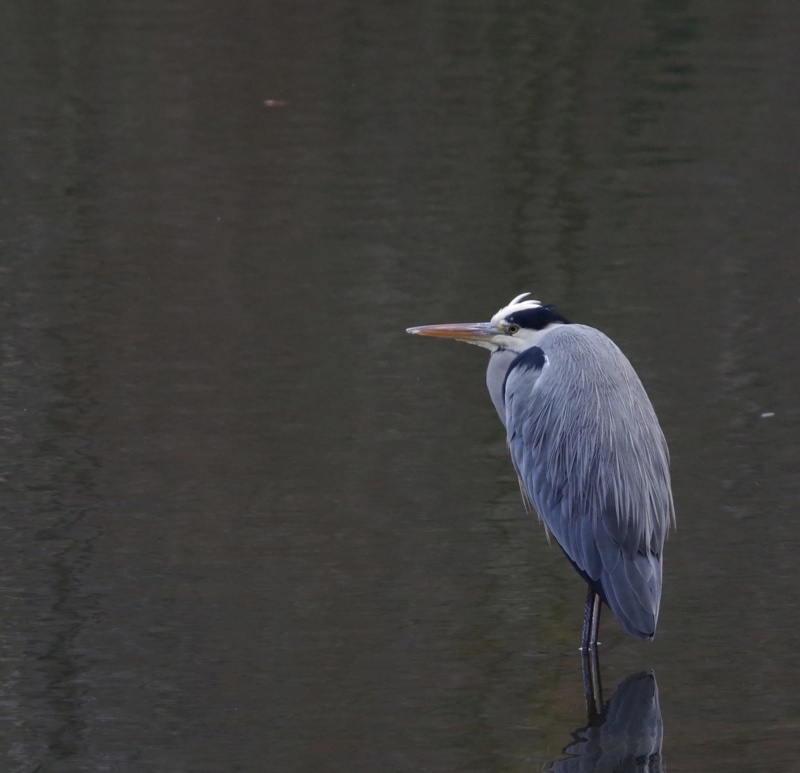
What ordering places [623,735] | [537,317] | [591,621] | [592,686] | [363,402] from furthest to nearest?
1. [363,402]
2. [537,317]
3. [591,621]
4. [592,686]
5. [623,735]

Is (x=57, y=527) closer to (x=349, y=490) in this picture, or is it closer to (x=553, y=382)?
(x=349, y=490)

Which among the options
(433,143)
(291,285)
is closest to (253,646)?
(291,285)

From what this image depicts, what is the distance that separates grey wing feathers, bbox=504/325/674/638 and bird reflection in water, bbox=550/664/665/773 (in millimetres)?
215

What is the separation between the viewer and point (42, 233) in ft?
31.9

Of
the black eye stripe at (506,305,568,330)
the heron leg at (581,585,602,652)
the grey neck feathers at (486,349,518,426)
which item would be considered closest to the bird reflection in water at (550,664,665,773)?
the heron leg at (581,585,602,652)

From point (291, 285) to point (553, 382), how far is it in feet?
12.5

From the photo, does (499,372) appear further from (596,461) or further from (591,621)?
(591,621)

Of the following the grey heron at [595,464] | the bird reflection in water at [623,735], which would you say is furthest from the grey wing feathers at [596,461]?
the bird reflection in water at [623,735]

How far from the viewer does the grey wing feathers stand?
4.67 m

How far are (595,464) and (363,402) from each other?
229cm

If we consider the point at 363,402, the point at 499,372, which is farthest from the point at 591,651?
the point at 363,402

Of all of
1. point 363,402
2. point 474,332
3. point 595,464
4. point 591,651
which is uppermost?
point 474,332

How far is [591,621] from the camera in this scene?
477cm

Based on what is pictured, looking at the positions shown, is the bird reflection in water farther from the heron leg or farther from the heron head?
the heron head
